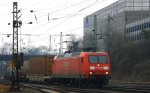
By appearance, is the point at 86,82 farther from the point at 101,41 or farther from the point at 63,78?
the point at 101,41

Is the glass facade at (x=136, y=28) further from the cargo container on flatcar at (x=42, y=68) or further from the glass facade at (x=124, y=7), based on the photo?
the cargo container on flatcar at (x=42, y=68)

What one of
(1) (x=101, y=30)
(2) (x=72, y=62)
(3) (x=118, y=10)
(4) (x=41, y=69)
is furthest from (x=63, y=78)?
(1) (x=101, y=30)

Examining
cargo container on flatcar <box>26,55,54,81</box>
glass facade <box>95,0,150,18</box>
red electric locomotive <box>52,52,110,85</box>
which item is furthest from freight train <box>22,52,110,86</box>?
glass facade <box>95,0,150,18</box>

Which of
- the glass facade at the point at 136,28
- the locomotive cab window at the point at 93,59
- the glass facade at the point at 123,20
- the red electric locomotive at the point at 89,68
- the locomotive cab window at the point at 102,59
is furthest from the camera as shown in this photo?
the glass facade at the point at 123,20

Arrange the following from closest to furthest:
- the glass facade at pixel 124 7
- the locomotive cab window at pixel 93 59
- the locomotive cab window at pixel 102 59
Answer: the locomotive cab window at pixel 93 59 → the locomotive cab window at pixel 102 59 → the glass facade at pixel 124 7

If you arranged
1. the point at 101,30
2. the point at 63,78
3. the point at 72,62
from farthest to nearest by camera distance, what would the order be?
the point at 101,30
the point at 63,78
the point at 72,62

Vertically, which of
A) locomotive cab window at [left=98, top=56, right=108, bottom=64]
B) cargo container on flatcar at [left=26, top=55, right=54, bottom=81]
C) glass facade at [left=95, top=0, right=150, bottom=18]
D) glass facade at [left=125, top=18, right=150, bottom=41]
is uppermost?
glass facade at [left=95, top=0, right=150, bottom=18]

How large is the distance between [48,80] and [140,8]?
3724 cm

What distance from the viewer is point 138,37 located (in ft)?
254

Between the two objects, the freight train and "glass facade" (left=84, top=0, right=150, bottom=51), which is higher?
"glass facade" (left=84, top=0, right=150, bottom=51)

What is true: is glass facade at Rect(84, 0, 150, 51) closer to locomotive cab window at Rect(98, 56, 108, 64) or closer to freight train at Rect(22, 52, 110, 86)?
freight train at Rect(22, 52, 110, 86)

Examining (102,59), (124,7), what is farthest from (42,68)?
(124,7)

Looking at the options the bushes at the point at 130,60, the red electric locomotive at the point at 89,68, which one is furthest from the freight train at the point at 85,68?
the bushes at the point at 130,60

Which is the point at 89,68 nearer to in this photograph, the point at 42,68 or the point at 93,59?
the point at 93,59
